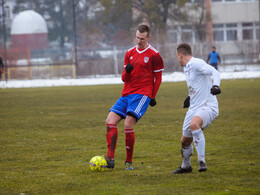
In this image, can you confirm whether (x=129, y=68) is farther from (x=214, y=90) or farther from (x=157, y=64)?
(x=214, y=90)

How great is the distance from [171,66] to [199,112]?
35042mm

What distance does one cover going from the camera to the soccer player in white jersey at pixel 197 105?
22.6 feet

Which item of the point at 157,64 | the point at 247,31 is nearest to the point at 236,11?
the point at 247,31

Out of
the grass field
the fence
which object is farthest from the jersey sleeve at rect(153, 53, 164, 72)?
the fence

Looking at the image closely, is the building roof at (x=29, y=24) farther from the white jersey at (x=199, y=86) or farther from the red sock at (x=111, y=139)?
the white jersey at (x=199, y=86)

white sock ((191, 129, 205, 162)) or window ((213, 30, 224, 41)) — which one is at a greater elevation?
window ((213, 30, 224, 41))

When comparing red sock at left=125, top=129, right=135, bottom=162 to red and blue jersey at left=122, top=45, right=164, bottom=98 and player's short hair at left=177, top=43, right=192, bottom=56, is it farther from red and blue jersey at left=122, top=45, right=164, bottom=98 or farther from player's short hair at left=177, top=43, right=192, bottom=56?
player's short hair at left=177, top=43, right=192, bottom=56

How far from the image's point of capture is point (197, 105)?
23.1ft

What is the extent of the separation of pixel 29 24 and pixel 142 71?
159ft

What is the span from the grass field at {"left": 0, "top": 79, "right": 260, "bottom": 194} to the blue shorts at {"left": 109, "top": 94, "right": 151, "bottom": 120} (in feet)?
2.77

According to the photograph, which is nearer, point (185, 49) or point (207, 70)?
point (207, 70)

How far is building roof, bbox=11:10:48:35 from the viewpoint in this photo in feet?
177

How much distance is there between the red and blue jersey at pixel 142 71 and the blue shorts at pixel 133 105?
0.25 feet

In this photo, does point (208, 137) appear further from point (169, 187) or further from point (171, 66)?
point (171, 66)
